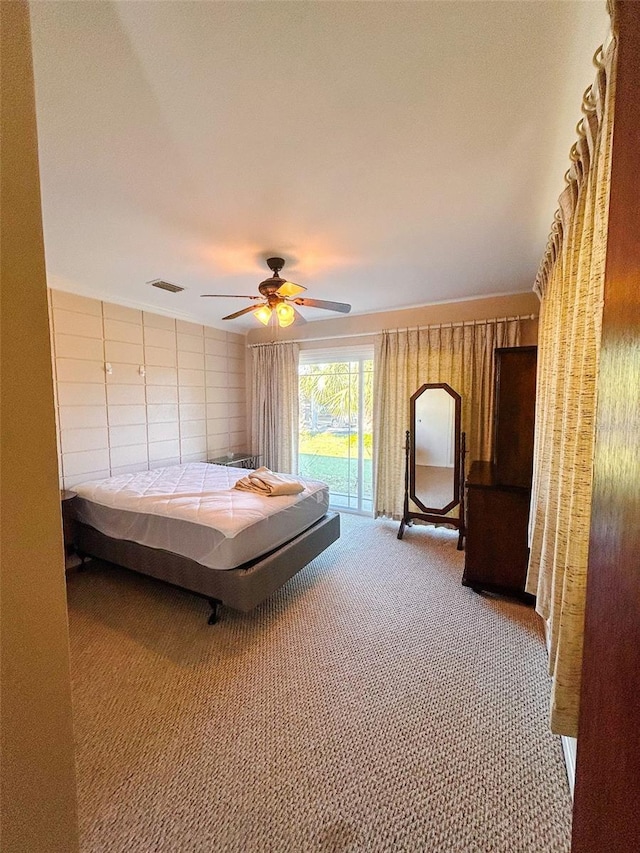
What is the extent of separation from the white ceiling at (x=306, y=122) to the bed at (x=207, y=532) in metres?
1.82

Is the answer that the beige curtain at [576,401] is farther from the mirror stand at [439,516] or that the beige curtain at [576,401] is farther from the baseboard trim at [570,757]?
the mirror stand at [439,516]

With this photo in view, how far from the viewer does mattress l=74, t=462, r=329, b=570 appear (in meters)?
2.17

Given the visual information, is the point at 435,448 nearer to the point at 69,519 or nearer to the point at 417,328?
the point at 417,328

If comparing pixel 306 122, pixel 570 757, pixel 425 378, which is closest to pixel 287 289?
pixel 306 122

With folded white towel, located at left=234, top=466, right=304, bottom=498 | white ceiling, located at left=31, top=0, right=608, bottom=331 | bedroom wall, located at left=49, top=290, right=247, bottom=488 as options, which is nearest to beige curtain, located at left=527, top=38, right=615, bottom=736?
white ceiling, located at left=31, top=0, right=608, bottom=331

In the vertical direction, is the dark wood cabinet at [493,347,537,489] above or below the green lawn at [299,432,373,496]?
above

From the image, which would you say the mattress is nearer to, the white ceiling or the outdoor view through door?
the outdoor view through door

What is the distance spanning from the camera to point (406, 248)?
231 cm

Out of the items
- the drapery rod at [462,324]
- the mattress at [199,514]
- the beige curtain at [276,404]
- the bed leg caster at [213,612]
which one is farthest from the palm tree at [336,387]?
the bed leg caster at [213,612]

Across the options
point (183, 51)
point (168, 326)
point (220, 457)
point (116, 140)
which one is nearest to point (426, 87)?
point (183, 51)

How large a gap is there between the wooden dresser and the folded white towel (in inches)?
54.9

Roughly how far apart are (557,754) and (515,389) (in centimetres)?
213

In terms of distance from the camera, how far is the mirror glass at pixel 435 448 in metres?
3.49

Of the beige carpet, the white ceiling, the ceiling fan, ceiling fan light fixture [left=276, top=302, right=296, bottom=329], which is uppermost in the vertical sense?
the white ceiling
